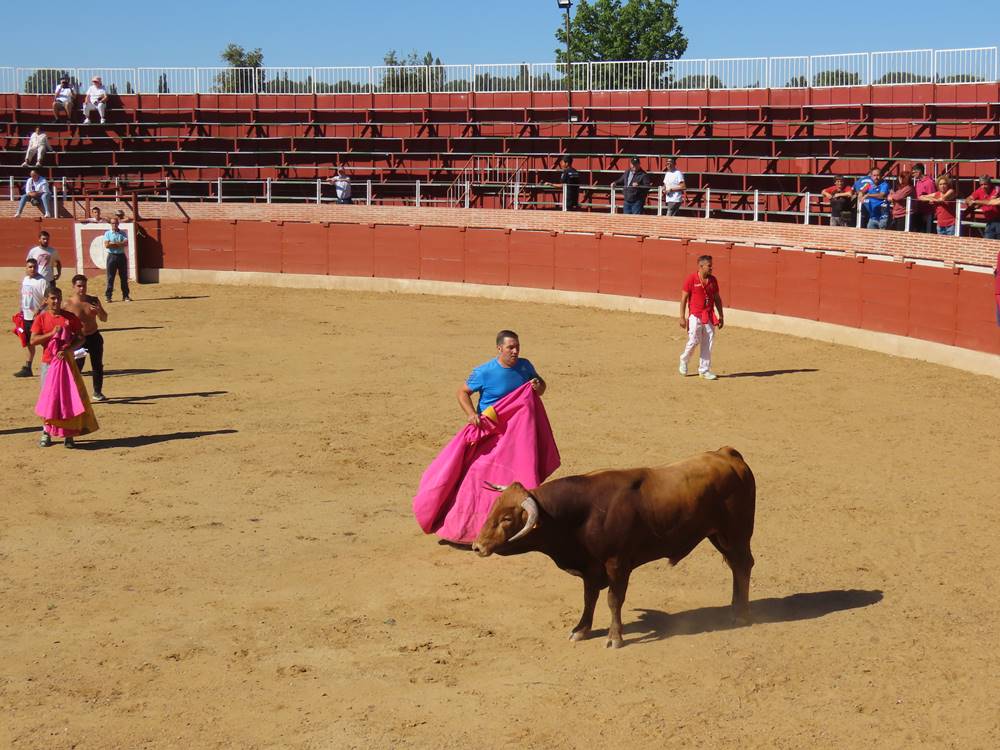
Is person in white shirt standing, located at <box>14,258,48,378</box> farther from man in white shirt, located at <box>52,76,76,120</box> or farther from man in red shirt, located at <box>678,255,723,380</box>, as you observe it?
man in white shirt, located at <box>52,76,76,120</box>

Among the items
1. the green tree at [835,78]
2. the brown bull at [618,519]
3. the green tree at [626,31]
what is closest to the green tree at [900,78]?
the green tree at [835,78]

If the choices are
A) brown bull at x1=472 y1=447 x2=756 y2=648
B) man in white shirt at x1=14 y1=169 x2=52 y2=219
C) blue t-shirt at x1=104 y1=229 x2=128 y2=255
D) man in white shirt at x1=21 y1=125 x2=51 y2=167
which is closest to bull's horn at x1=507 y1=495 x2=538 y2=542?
brown bull at x1=472 y1=447 x2=756 y2=648

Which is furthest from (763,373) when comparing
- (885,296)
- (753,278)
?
(753,278)

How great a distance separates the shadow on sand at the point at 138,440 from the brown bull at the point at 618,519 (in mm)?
6747

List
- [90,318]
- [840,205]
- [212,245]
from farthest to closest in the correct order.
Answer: [212,245] < [840,205] < [90,318]

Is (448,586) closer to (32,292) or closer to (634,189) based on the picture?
(32,292)

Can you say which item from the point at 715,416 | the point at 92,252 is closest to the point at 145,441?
the point at 715,416

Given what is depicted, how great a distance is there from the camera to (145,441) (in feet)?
44.1

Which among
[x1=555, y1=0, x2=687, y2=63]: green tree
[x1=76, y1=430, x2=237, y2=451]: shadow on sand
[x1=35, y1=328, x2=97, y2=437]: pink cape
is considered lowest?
[x1=76, y1=430, x2=237, y2=451]: shadow on sand

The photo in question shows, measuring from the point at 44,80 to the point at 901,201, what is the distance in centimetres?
2475

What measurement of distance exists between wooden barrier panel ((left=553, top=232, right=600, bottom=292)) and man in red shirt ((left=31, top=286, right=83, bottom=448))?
12756 millimetres

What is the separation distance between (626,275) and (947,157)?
288 inches

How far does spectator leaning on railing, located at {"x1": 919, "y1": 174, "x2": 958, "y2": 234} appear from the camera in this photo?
2053 cm

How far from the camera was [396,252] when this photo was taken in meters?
27.1
